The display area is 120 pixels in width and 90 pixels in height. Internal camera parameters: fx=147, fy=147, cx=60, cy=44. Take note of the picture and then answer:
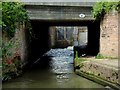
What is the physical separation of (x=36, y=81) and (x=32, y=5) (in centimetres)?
473

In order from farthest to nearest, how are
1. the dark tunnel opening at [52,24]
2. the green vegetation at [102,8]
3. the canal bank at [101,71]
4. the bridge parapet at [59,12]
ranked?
the dark tunnel opening at [52,24] < the bridge parapet at [59,12] < the green vegetation at [102,8] < the canal bank at [101,71]

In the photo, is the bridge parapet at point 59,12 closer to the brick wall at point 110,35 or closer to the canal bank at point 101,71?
the brick wall at point 110,35

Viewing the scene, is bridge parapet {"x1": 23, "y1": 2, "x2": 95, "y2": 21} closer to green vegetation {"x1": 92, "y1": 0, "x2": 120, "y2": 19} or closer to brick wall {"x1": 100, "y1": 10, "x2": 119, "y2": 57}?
green vegetation {"x1": 92, "y1": 0, "x2": 120, "y2": 19}

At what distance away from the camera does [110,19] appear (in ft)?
28.0

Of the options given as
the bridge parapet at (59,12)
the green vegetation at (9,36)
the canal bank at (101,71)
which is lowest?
the canal bank at (101,71)

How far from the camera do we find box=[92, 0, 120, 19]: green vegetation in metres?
8.29

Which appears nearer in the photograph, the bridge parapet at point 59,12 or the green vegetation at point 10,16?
the green vegetation at point 10,16

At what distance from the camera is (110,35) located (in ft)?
28.0

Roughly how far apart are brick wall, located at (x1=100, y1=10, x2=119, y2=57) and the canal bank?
1.38 metres

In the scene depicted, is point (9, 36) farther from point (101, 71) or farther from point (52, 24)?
point (52, 24)

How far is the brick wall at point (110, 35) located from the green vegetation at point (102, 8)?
25 centimetres

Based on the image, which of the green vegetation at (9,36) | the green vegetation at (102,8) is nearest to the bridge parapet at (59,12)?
the green vegetation at (102,8)

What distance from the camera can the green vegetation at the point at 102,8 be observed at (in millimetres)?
8288

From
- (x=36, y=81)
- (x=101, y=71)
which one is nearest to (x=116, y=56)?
(x=101, y=71)
